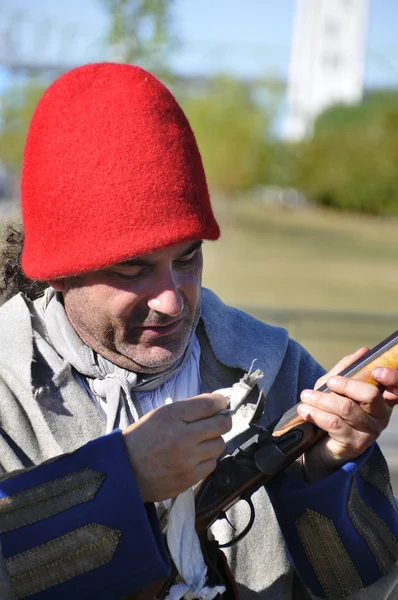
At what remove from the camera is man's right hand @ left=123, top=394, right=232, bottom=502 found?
7.10 ft

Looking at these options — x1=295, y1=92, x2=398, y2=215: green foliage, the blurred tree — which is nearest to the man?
the blurred tree

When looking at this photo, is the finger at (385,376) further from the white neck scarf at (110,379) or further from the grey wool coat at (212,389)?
the white neck scarf at (110,379)

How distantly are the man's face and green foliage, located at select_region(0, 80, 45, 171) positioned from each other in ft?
54.8

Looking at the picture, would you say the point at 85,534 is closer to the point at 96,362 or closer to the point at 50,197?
the point at 96,362

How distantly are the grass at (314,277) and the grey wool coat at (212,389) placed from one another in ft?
1.29

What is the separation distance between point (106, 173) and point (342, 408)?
845 millimetres

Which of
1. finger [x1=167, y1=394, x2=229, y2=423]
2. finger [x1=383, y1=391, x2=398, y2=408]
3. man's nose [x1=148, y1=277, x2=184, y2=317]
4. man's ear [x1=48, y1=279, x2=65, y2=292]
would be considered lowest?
finger [x1=383, y1=391, x2=398, y2=408]

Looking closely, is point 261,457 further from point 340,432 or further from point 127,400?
point 127,400

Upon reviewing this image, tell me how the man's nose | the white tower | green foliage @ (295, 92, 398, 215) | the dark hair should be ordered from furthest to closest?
1. the white tower
2. green foliage @ (295, 92, 398, 215)
3. the dark hair
4. the man's nose

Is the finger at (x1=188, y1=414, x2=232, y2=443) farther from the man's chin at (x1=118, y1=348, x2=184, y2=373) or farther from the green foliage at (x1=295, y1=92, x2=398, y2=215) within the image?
the green foliage at (x1=295, y1=92, x2=398, y2=215)

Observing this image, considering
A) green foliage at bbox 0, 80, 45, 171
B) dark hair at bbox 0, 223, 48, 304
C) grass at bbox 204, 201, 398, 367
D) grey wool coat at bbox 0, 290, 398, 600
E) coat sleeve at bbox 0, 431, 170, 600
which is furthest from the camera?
green foliage at bbox 0, 80, 45, 171

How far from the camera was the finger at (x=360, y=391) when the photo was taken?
241 cm

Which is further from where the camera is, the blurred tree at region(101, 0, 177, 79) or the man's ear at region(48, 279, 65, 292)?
the blurred tree at region(101, 0, 177, 79)

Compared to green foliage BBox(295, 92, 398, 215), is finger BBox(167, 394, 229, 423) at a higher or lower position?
higher
